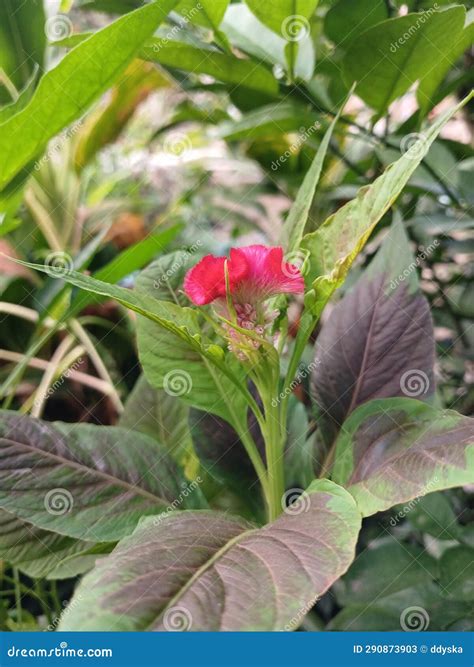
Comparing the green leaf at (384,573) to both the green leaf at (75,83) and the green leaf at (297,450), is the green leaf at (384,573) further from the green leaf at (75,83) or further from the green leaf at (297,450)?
the green leaf at (75,83)

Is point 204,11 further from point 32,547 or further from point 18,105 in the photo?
point 32,547

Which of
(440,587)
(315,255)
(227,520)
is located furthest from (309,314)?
(440,587)

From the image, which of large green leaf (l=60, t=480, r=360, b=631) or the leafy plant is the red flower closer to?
the leafy plant

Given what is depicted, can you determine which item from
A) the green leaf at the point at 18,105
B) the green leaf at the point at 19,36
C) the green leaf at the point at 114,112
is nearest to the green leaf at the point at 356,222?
the green leaf at the point at 18,105

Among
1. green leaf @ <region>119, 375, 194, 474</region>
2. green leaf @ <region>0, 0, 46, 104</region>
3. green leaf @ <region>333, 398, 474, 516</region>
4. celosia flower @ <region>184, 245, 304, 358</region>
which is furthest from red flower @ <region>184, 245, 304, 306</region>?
green leaf @ <region>0, 0, 46, 104</region>

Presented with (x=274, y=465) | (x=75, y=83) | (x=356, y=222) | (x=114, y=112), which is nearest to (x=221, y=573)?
(x=274, y=465)

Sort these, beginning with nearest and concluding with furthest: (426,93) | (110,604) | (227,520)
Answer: (110,604) → (227,520) → (426,93)

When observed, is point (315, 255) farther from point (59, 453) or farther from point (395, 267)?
point (59, 453)
